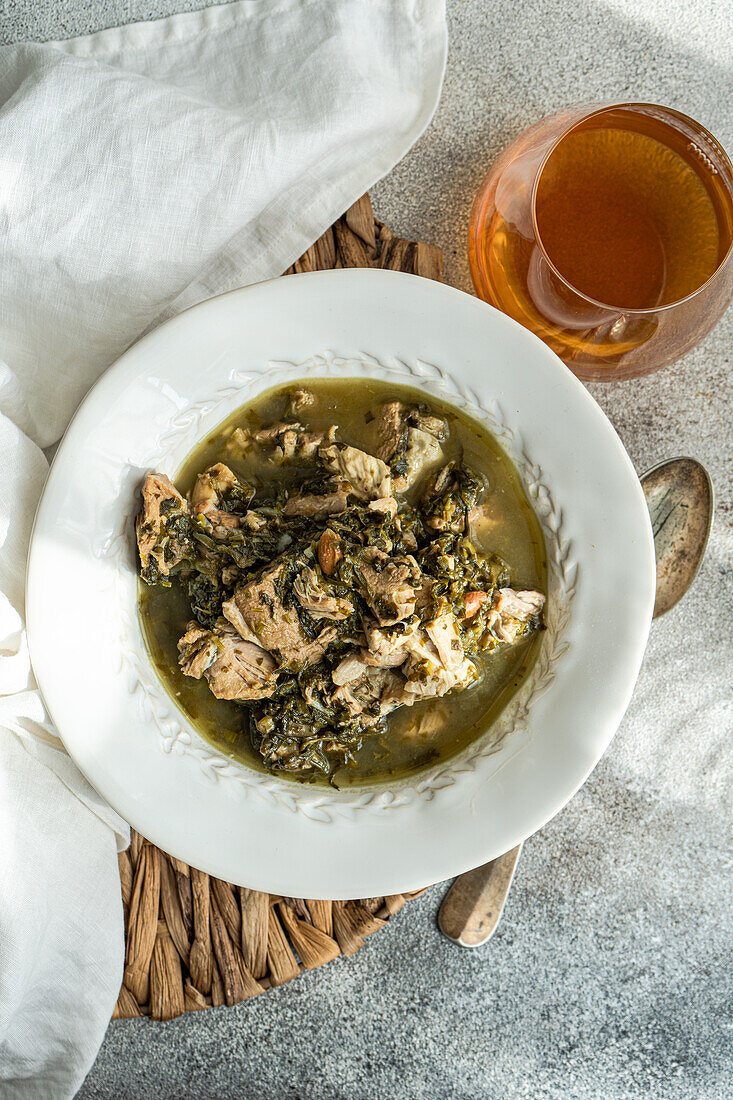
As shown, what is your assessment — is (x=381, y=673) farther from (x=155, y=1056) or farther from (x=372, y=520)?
(x=155, y=1056)

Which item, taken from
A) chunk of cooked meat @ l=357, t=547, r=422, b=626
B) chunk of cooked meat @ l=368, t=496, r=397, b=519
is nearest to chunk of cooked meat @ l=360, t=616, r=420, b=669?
chunk of cooked meat @ l=357, t=547, r=422, b=626

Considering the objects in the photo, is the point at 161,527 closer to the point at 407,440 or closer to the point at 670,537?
the point at 407,440

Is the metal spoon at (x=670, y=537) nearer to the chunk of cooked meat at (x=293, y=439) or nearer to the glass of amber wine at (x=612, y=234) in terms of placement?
the glass of amber wine at (x=612, y=234)

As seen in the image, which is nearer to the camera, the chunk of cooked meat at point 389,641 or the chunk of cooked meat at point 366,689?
the chunk of cooked meat at point 389,641

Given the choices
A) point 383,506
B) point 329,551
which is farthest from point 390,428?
point 329,551

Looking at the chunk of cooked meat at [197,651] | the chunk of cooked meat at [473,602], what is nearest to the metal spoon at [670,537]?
the chunk of cooked meat at [473,602]

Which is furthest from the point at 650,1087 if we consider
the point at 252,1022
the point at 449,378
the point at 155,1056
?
the point at 449,378
